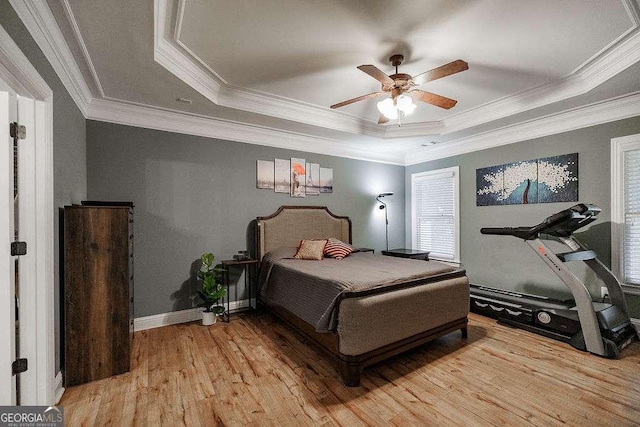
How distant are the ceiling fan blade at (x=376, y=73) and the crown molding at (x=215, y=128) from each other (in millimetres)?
2040

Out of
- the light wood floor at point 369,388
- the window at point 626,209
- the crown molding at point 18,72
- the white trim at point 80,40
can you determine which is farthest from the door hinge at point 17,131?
the window at point 626,209

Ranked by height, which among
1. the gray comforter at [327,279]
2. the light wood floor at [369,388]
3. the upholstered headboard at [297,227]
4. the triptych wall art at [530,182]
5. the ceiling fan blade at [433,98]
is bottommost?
the light wood floor at [369,388]

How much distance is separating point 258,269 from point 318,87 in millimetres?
2446

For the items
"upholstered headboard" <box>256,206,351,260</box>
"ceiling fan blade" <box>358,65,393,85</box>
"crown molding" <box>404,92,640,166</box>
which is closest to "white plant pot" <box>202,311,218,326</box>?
"upholstered headboard" <box>256,206,351,260</box>

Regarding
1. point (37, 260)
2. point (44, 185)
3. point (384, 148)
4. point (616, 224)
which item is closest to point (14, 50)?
point (44, 185)

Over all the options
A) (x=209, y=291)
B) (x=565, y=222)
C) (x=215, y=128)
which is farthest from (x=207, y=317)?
(x=565, y=222)

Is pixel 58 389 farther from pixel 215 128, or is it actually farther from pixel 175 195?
pixel 215 128

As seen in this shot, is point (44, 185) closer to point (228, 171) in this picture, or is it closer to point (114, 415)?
point (114, 415)

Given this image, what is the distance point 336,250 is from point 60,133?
300 cm

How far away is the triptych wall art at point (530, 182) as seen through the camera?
3.45m

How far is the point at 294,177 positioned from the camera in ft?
14.1

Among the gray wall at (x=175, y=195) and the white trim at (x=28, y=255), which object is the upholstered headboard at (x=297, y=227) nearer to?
the gray wall at (x=175, y=195)

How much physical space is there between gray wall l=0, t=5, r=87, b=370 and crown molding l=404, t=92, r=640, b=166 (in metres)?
4.92

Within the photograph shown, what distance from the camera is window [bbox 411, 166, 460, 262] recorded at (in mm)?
4703
